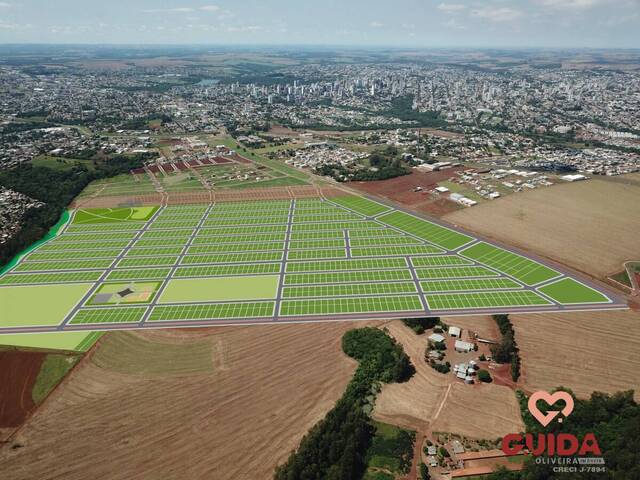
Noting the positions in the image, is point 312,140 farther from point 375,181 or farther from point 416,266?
point 416,266

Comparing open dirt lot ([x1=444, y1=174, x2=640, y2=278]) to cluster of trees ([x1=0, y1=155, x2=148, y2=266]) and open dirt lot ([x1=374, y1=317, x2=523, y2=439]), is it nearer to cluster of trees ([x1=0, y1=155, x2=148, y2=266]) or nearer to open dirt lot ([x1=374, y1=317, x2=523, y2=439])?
open dirt lot ([x1=374, y1=317, x2=523, y2=439])

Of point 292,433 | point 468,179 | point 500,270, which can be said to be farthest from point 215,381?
point 468,179

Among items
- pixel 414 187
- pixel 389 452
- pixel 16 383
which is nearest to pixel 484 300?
pixel 389 452

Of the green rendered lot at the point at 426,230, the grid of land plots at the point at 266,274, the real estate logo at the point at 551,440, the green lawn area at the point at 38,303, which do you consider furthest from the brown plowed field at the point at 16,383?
the green rendered lot at the point at 426,230

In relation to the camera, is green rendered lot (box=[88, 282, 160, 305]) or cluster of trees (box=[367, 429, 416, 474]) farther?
green rendered lot (box=[88, 282, 160, 305])

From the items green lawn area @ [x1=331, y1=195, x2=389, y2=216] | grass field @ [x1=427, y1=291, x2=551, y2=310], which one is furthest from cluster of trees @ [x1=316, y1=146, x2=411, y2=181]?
grass field @ [x1=427, y1=291, x2=551, y2=310]
